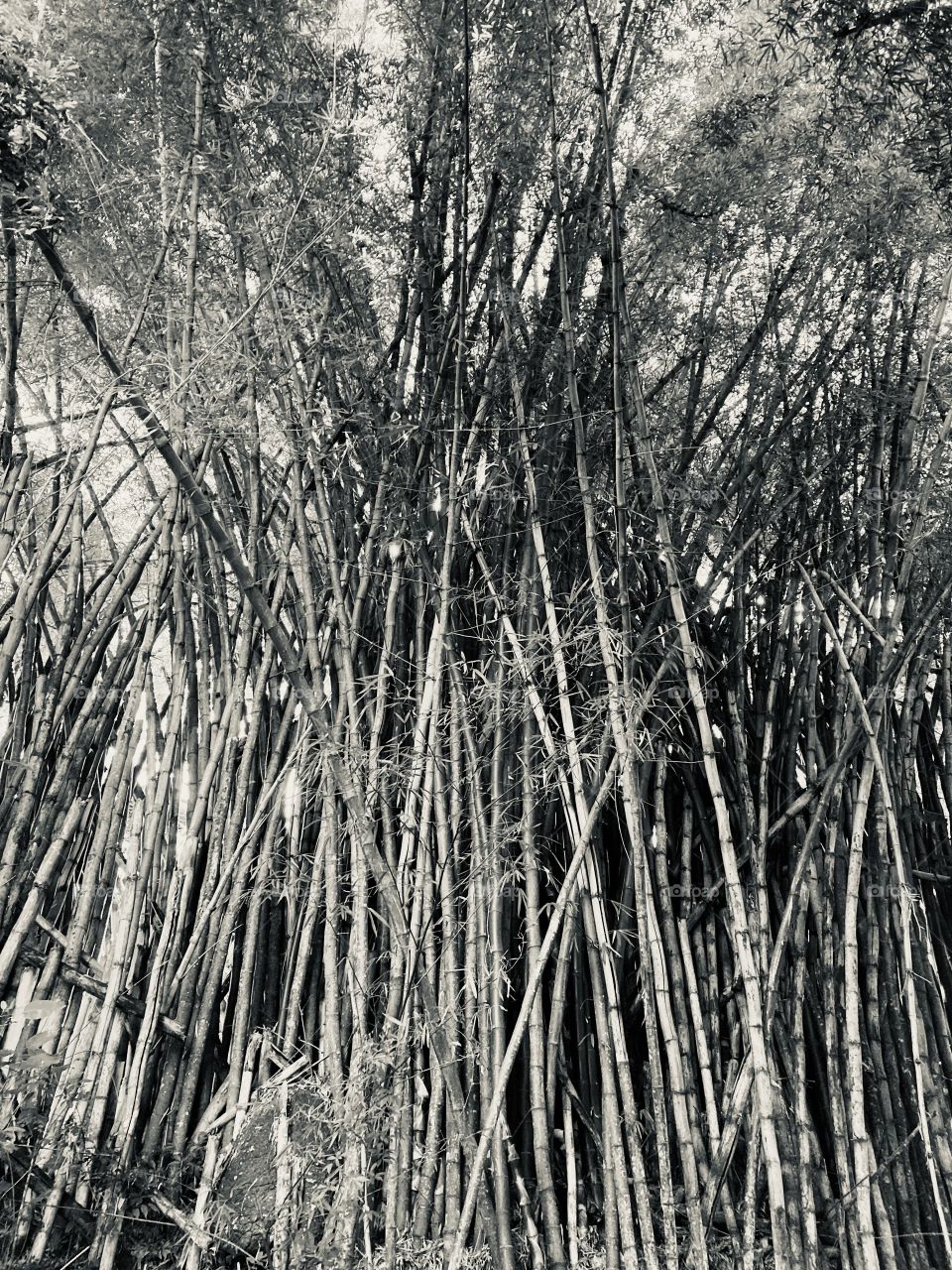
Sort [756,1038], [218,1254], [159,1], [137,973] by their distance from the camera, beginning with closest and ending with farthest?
[756,1038]
[218,1254]
[159,1]
[137,973]

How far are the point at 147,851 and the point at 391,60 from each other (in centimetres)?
271

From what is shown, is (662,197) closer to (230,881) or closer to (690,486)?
(690,486)

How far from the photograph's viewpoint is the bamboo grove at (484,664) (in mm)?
2449

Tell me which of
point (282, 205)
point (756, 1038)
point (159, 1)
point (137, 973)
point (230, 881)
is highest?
point (159, 1)

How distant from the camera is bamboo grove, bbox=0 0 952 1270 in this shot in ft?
8.04

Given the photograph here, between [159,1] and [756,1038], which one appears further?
[159,1]

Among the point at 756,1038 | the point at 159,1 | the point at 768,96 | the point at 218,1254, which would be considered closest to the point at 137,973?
the point at 218,1254

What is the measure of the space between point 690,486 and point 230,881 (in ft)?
6.25

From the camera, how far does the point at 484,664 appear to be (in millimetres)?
2973

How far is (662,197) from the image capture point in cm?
321

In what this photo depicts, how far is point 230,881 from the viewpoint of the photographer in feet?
9.66

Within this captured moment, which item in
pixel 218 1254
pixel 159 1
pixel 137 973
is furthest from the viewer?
pixel 137 973

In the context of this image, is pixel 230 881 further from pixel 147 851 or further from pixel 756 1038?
pixel 756 1038

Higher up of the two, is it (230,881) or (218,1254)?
(230,881)
